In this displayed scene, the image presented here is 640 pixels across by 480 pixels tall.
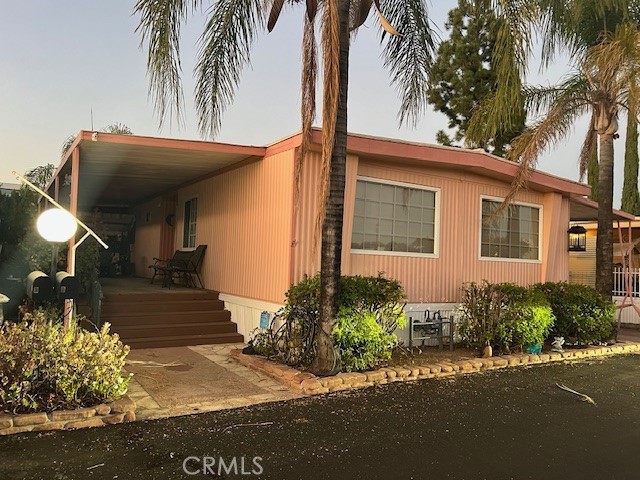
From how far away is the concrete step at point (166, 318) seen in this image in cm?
748

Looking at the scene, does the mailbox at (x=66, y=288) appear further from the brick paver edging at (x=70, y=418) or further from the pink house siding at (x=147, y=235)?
the pink house siding at (x=147, y=235)

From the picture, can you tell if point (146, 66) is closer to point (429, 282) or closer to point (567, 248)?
point (429, 282)

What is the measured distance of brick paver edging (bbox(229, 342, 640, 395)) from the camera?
17.6ft

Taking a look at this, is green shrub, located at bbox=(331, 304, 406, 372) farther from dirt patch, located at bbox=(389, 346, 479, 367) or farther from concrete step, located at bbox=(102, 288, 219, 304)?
concrete step, located at bbox=(102, 288, 219, 304)

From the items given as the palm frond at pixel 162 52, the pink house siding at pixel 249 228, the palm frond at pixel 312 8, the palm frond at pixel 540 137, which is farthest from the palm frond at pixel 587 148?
the palm frond at pixel 162 52

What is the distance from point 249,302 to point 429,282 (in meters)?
2.99

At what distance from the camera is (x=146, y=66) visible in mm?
5340

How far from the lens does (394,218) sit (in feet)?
26.6

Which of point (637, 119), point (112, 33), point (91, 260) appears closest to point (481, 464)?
point (112, 33)

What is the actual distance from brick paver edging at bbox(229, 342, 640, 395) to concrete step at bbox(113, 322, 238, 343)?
1.35m

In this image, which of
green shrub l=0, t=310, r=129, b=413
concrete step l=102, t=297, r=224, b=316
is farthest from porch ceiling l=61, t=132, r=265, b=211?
green shrub l=0, t=310, r=129, b=413

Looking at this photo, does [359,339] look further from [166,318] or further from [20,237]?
[20,237]

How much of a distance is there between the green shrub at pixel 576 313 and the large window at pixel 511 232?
1154mm

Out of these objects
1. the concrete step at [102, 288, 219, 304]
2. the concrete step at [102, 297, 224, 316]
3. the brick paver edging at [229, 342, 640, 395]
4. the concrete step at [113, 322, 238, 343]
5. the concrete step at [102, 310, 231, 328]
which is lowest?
the brick paver edging at [229, 342, 640, 395]
